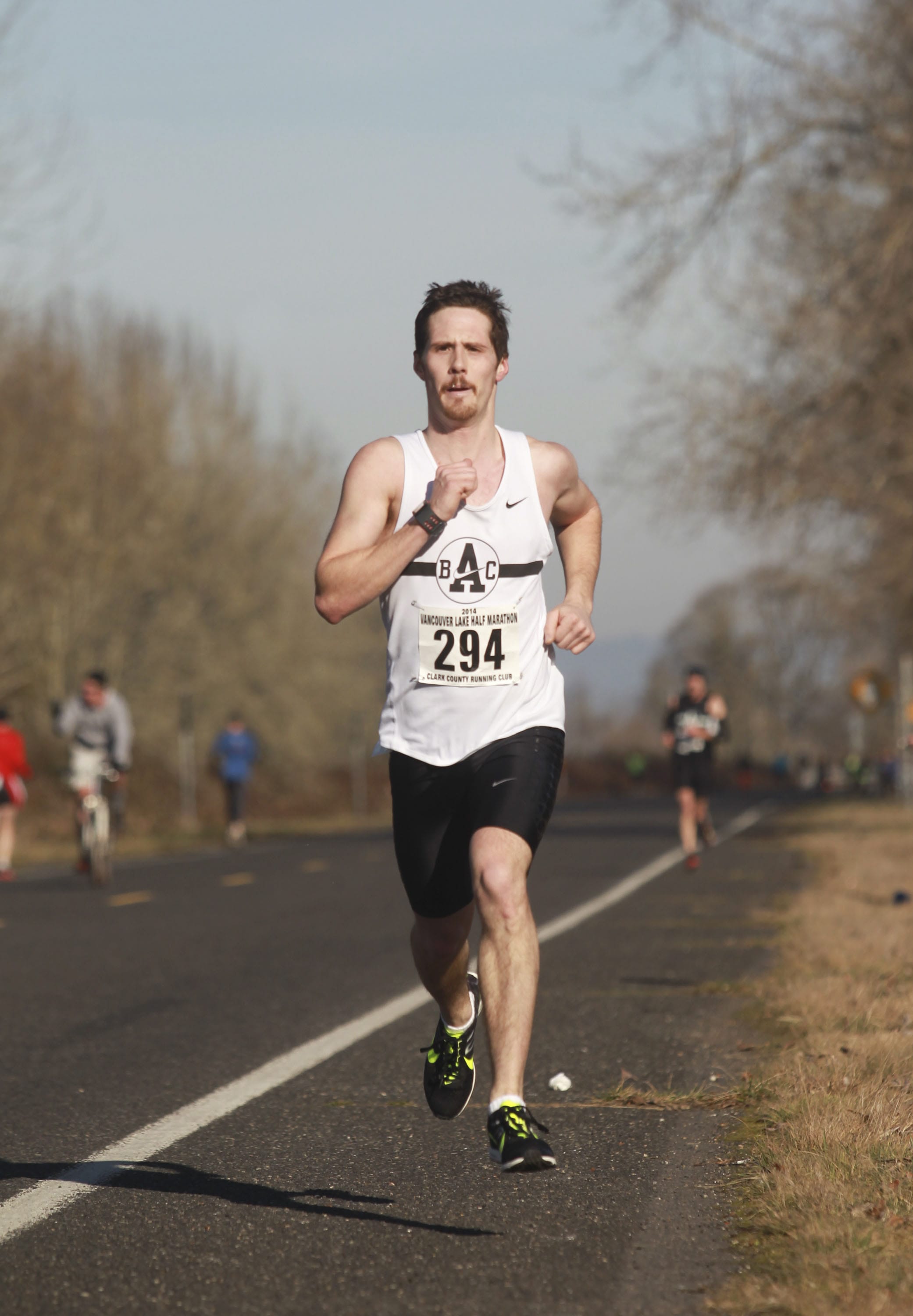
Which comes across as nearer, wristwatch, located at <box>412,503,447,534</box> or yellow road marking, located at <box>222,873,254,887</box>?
wristwatch, located at <box>412,503,447,534</box>

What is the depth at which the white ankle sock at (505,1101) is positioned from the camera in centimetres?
431

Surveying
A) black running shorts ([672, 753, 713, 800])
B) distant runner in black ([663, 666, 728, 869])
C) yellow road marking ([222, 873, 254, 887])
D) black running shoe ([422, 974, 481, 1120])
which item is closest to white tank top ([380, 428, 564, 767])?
black running shoe ([422, 974, 481, 1120])

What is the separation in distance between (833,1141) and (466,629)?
5.44 ft

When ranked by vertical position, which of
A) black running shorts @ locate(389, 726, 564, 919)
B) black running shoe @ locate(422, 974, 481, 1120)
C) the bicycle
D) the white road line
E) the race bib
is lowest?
the bicycle

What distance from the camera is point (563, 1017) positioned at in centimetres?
803

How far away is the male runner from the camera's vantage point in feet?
15.0

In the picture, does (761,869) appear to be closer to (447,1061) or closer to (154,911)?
(154,911)

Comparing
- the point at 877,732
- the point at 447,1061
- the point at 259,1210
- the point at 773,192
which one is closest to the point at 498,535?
the point at 447,1061

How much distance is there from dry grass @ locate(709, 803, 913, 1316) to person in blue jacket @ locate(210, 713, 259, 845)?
53.4ft

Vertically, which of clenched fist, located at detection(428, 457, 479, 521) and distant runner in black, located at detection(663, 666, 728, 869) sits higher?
clenched fist, located at detection(428, 457, 479, 521)

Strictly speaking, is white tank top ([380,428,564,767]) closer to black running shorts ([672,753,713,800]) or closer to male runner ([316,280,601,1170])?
male runner ([316,280,601,1170])

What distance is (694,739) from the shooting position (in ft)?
61.8

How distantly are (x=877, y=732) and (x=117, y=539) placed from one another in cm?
8154

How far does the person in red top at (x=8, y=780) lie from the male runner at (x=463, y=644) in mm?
13154
